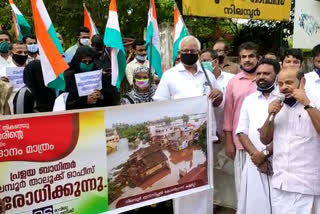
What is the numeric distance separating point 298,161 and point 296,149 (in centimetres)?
10

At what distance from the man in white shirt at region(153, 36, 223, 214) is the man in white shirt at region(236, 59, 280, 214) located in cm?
47

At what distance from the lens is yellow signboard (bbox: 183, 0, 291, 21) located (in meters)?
7.43

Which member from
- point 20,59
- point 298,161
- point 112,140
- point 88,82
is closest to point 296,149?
point 298,161

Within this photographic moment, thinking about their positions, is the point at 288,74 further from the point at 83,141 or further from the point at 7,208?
the point at 7,208

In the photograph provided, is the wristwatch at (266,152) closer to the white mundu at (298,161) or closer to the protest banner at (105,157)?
the white mundu at (298,161)

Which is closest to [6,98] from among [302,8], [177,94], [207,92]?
[177,94]

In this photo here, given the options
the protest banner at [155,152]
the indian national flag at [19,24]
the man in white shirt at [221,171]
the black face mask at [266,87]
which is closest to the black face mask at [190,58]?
the protest banner at [155,152]

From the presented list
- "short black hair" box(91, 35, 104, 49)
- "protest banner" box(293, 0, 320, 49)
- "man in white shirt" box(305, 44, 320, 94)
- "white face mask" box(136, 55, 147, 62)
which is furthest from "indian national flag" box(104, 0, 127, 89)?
"protest banner" box(293, 0, 320, 49)

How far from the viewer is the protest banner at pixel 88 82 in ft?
14.9

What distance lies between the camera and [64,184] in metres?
3.54

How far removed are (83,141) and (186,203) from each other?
1655 millimetres

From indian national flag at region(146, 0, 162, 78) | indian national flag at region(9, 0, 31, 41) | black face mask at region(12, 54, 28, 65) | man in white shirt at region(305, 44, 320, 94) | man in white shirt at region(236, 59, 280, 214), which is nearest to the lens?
man in white shirt at region(236, 59, 280, 214)

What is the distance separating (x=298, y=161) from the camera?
3.78 metres

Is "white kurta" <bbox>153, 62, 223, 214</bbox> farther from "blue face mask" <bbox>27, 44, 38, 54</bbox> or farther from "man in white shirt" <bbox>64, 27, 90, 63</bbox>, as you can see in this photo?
"man in white shirt" <bbox>64, 27, 90, 63</bbox>
